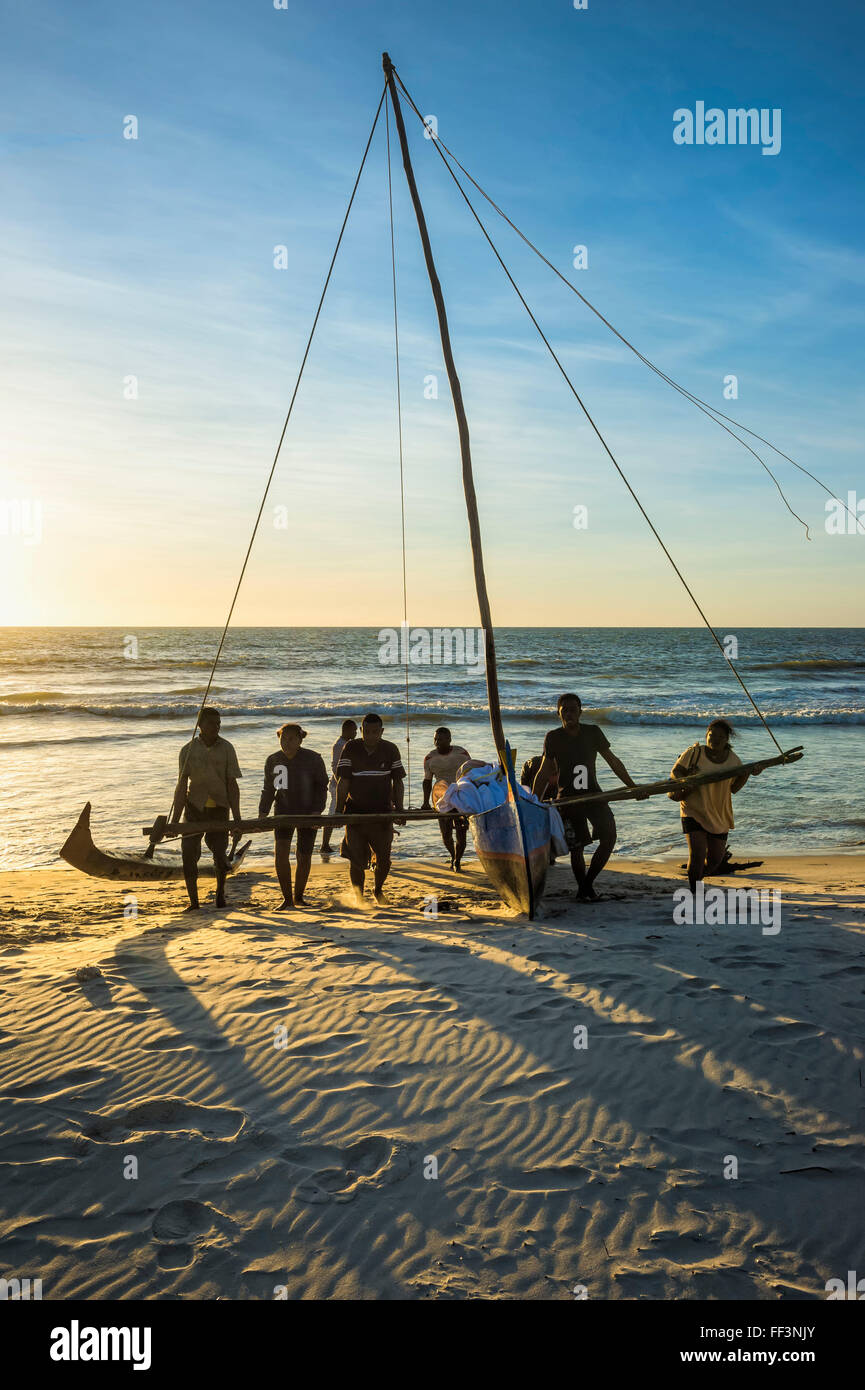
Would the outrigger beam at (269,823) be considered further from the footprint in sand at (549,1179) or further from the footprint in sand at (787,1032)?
the footprint in sand at (549,1179)

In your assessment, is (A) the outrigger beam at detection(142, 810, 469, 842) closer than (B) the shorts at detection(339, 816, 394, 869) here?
Yes

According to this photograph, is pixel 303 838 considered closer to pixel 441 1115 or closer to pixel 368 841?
pixel 368 841

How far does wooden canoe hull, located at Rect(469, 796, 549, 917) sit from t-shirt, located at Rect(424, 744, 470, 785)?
7.78 feet

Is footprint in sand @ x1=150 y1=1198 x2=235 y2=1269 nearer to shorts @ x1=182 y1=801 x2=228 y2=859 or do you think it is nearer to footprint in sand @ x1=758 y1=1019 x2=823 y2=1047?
footprint in sand @ x1=758 y1=1019 x2=823 y2=1047

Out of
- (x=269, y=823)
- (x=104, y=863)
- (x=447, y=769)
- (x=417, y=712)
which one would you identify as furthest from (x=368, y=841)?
(x=417, y=712)

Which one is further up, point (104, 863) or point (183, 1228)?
point (104, 863)

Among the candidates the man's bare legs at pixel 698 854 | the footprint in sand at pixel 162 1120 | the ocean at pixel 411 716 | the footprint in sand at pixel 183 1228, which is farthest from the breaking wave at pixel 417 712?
the footprint in sand at pixel 183 1228

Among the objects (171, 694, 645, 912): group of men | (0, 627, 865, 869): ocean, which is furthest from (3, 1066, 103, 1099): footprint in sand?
(0, 627, 865, 869): ocean

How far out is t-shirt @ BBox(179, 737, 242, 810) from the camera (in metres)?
7.95

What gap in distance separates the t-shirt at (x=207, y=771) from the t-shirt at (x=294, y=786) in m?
0.36

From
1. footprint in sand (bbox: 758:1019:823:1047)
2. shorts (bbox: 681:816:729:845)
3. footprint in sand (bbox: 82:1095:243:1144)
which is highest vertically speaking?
shorts (bbox: 681:816:729:845)

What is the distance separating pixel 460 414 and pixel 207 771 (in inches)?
159

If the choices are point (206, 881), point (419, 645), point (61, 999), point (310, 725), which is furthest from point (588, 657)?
point (61, 999)

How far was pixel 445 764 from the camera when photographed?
32.9ft
